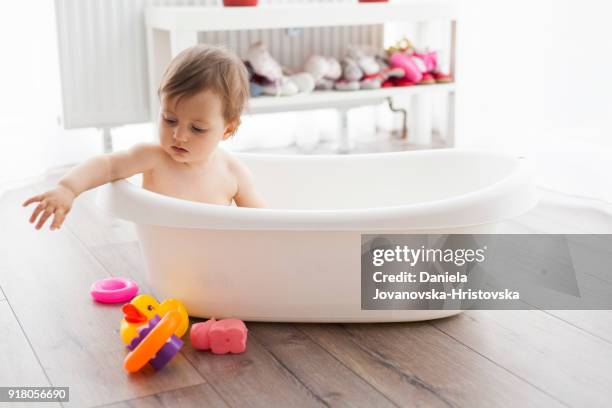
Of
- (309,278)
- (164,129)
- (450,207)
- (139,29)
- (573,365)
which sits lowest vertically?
(573,365)

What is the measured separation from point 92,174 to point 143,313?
0.88ft

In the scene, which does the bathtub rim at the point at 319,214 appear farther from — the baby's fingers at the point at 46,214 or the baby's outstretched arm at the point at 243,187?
the baby's outstretched arm at the point at 243,187

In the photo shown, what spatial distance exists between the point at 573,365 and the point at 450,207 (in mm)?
316

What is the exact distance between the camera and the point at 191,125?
1.50 m

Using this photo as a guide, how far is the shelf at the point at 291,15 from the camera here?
245 cm

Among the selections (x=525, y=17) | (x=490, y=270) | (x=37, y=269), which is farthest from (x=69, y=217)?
(x=525, y=17)

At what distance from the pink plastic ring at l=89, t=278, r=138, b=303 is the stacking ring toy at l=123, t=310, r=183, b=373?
0.95 feet

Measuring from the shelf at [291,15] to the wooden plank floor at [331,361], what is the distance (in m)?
1.04


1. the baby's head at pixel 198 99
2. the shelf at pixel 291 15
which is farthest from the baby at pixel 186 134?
the shelf at pixel 291 15

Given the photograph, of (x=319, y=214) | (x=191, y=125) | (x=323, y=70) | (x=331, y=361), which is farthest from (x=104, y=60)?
(x=331, y=361)

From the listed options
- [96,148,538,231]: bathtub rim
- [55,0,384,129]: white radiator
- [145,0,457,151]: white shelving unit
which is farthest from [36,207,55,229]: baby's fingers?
[55,0,384,129]: white radiator

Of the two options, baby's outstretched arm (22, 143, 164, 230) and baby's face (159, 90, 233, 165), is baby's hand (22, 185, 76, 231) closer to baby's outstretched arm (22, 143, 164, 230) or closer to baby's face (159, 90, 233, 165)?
baby's outstretched arm (22, 143, 164, 230)

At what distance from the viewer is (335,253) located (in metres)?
1.41

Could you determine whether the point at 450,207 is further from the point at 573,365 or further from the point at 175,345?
the point at 175,345
